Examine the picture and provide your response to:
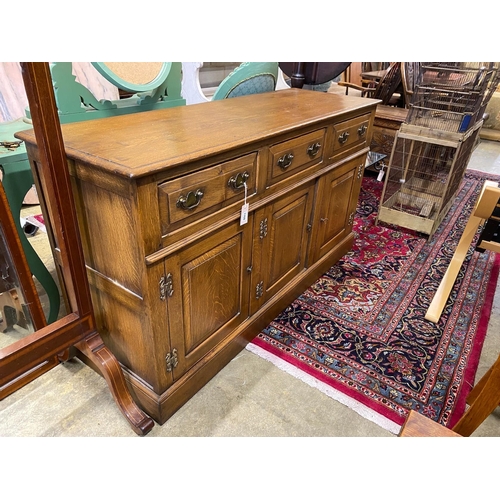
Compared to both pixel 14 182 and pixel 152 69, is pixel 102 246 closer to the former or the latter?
pixel 14 182

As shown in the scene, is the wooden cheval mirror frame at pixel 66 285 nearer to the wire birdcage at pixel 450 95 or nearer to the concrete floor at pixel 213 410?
the concrete floor at pixel 213 410

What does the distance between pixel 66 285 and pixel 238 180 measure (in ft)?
2.26

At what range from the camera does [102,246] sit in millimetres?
1252

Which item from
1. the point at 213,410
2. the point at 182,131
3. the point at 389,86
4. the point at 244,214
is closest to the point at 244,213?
the point at 244,214

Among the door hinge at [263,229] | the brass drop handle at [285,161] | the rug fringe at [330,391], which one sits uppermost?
the brass drop handle at [285,161]

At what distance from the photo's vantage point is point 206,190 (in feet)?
4.05

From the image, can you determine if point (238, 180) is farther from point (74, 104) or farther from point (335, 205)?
point (335, 205)

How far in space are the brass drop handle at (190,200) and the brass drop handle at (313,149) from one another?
70 centimetres

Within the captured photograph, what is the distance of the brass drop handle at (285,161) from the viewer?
1.55m

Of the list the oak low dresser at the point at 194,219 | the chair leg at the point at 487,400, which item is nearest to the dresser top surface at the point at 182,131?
the oak low dresser at the point at 194,219

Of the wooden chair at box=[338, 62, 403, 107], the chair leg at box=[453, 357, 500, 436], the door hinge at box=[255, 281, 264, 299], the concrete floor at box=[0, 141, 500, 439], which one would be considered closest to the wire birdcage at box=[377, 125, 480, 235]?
the wooden chair at box=[338, 62, 403, 107]

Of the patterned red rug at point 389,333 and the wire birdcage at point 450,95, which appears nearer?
the patterned red rug at point 389,333

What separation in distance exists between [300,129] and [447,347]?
123cm

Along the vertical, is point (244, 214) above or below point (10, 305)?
above
